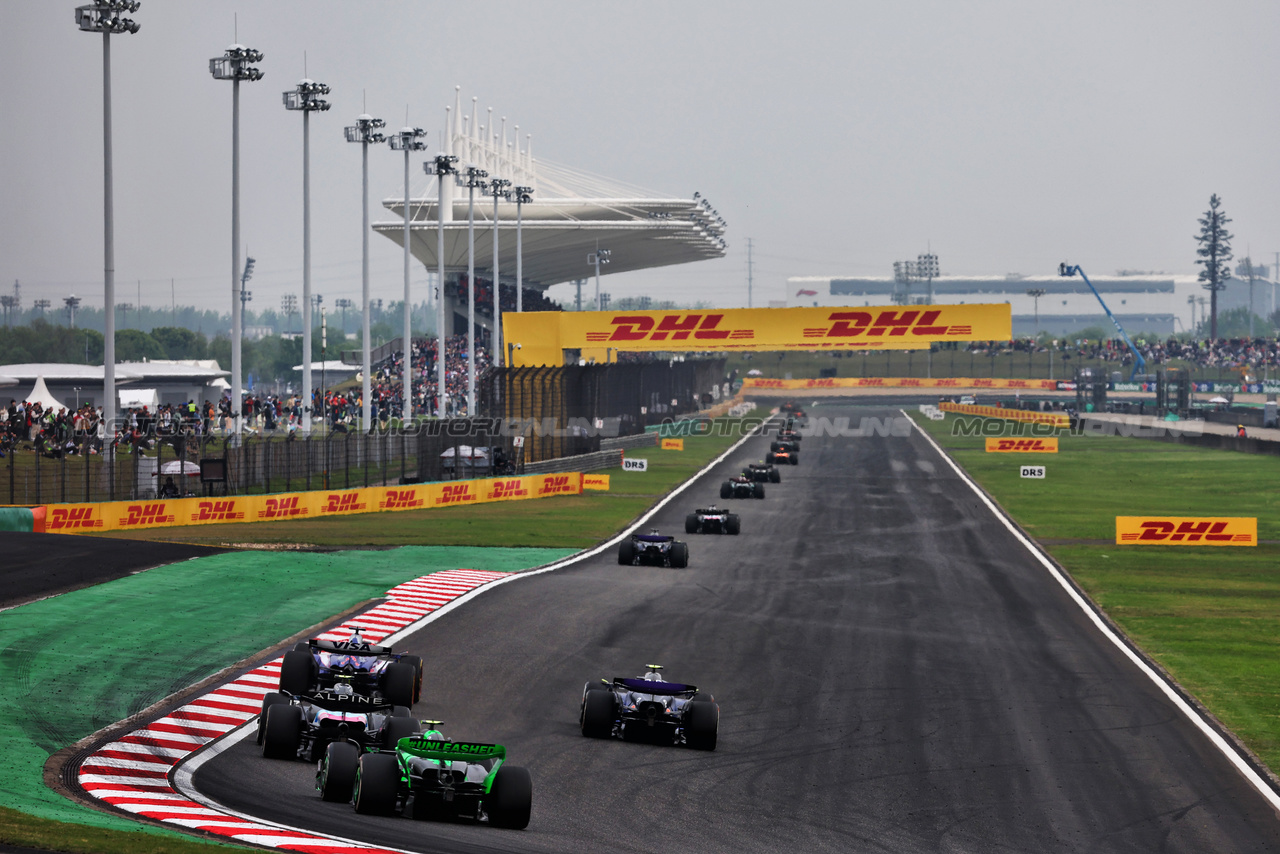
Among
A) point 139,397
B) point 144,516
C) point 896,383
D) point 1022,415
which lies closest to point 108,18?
point 144,516

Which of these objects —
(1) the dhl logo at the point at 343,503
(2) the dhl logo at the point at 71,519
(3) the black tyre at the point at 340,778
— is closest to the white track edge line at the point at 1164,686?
(3) the black tyre at the point at 340,778

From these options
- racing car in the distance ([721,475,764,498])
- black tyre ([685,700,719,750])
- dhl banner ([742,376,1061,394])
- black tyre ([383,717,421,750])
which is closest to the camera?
A: black tyre ([383,717,421,750])

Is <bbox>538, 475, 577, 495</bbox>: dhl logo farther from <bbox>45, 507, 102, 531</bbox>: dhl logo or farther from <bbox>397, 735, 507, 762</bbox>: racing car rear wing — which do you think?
<bbox>397, 735, 507, 762</bbox>: racing car rear wing

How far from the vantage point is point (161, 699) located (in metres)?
17.9

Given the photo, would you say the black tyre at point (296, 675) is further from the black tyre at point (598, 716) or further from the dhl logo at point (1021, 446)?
the dhl logo at point (1021, 446)

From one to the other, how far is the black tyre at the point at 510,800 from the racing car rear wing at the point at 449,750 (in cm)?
22

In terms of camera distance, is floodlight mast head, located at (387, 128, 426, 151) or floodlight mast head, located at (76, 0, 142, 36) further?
floodlight mast head, located at (387, 128, 426, 151)

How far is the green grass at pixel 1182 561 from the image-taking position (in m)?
21.5

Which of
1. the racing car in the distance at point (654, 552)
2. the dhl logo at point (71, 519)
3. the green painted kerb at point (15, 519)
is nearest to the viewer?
the racing car in the distance at point (654, 552)

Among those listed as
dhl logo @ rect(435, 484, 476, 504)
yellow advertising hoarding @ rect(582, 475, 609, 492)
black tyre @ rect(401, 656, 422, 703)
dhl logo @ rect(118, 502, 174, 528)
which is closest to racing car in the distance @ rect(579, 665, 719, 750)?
black tyre @ rect(401, 656, 422, 703)

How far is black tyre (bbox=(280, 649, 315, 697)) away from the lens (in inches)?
616

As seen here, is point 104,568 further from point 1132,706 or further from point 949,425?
point 949,425

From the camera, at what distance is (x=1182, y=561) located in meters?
35.6

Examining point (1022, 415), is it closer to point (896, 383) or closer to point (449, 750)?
point (896, 383)
